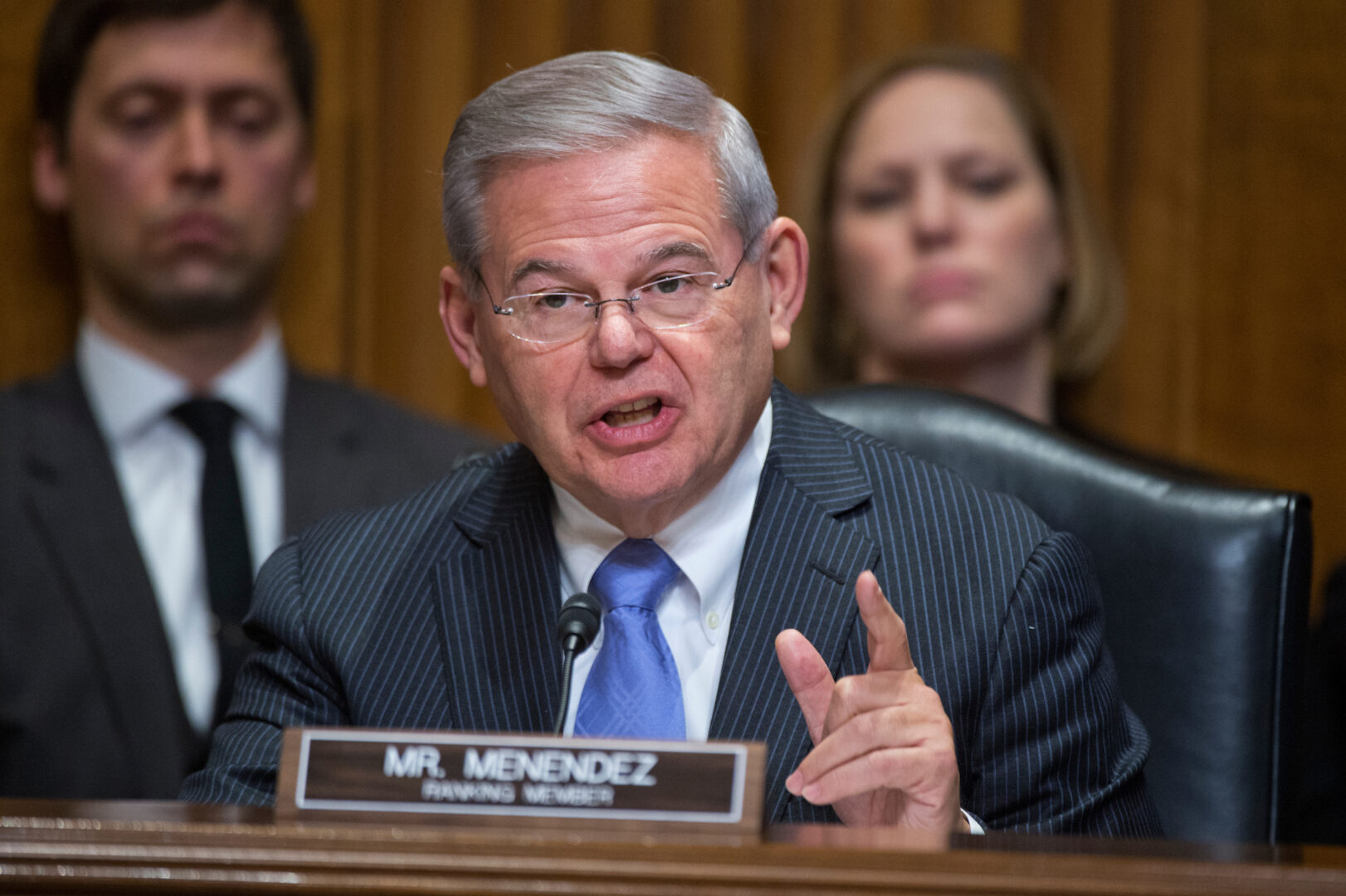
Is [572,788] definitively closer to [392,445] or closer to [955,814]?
[955,814]

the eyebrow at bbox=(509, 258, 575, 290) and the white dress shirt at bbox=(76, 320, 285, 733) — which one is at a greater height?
the eyebrow at bbox=(509, 258, 575, 290)

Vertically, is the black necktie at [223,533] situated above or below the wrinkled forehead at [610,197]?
below

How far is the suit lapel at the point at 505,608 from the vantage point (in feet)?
4.80

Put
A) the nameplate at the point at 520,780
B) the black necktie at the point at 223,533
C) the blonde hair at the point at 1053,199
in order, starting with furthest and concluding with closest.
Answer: the blonde hair at the point at 1053,199 → the black necktie at the point at 223,533 → the nameplate at the point at 520,780

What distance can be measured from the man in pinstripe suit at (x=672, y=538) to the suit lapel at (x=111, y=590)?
2.98ft

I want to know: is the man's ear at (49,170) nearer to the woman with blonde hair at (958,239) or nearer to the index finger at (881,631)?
the woman with blonde hair at (958,239)

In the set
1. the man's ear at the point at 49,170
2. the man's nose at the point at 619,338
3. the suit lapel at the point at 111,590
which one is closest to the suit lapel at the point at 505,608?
the man's nose at the point at 619,338

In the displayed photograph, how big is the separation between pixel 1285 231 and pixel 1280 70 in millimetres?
312

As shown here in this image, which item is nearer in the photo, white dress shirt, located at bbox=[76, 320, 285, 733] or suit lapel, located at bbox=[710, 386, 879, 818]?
suit lapel, located at bbox=[710, 386, 879, 818]

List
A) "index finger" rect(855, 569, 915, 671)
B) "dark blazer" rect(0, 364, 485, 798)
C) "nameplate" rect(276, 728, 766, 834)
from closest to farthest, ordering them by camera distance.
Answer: "nameplate" rect(276, 728, 766, 834) → "index finger" rect(855, 569, 915, 671) → "dark blazer" rect(0, 364, 485, 798)

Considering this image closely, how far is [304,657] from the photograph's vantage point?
5.02ft

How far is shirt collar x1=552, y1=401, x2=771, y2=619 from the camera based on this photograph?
151cm

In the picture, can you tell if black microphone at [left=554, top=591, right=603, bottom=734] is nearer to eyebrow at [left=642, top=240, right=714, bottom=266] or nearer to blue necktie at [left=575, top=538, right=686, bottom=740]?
blue necktie at [left=575, top=538, right=686, bottom=740]

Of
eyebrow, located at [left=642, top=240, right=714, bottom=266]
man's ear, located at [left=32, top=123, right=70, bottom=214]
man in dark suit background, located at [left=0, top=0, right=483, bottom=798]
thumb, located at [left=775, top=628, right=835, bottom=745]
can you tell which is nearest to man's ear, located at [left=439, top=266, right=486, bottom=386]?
eyebrow, located at [left=642, top=240, right=714, bottom=266]
